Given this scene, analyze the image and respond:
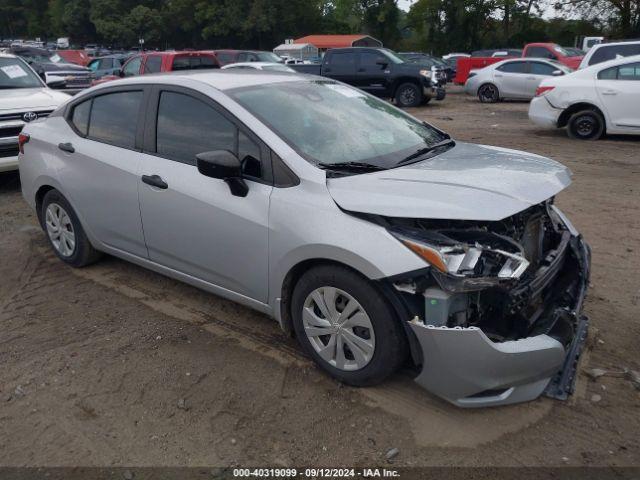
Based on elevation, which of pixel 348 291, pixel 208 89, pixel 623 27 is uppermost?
pixel 623 27

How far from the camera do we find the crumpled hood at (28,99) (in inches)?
298

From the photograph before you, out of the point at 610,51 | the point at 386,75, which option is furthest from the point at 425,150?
the point at 386,75

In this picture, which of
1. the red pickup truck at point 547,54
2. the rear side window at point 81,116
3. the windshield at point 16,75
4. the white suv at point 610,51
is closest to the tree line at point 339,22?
the red pickup truck at point 547,54

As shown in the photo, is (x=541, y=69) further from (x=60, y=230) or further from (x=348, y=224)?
(x=348, y=224)

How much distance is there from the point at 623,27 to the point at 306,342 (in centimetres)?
4237

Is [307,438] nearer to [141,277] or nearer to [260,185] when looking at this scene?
[260,185]

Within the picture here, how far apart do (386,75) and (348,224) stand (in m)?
15.3

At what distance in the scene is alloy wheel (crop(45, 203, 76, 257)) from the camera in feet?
16.0

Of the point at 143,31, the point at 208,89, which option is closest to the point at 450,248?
the point at 208,89

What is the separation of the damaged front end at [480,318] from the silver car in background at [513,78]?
51.2 feet

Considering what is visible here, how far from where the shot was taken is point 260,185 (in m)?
3.38

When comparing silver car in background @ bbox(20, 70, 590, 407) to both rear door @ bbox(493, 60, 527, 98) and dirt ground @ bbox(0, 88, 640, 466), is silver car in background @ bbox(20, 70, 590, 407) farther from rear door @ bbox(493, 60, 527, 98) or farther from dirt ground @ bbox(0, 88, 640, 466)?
rear door @ bbox(493, 60, 527, 98)

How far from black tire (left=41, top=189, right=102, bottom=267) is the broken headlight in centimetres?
298

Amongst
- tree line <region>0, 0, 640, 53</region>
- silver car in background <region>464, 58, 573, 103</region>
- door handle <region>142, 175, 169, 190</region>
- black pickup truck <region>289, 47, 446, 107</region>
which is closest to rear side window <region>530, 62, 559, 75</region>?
silver car in background <region>464, 58, 573, 103</region>
